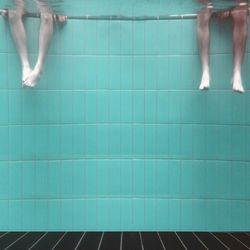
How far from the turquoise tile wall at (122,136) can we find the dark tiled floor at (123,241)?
5.7 inches

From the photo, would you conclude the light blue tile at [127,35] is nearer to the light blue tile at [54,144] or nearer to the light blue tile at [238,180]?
the light blue tile at [54,144]

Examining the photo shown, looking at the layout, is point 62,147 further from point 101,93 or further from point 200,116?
point 200,116

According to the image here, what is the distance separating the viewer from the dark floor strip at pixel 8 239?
9.85 feet

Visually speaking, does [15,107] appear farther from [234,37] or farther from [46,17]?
[234,37]

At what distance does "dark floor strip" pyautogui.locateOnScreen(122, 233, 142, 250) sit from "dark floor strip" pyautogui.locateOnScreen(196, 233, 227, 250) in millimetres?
406

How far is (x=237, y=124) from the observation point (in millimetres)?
3418

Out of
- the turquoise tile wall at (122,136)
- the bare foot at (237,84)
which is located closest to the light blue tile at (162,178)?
the turquoise tile wall at (122,136)

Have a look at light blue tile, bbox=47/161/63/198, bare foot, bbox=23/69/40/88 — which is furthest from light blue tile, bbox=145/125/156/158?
bare foot, bbox=23/69/40/88

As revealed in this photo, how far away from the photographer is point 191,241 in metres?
3.12

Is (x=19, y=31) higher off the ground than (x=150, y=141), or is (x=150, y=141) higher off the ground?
(x=19, y=31)

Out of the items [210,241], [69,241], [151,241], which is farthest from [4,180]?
[210,241]

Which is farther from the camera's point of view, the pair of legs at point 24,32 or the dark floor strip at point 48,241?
the pair of legs at point 24,32

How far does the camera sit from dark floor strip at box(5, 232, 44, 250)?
2.92 meters

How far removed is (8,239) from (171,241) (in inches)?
40.6
